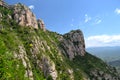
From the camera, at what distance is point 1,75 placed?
3339 inches

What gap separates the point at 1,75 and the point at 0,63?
8081mm

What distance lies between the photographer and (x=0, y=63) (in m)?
92.1

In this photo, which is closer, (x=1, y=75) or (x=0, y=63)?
(x=1, y=75)
